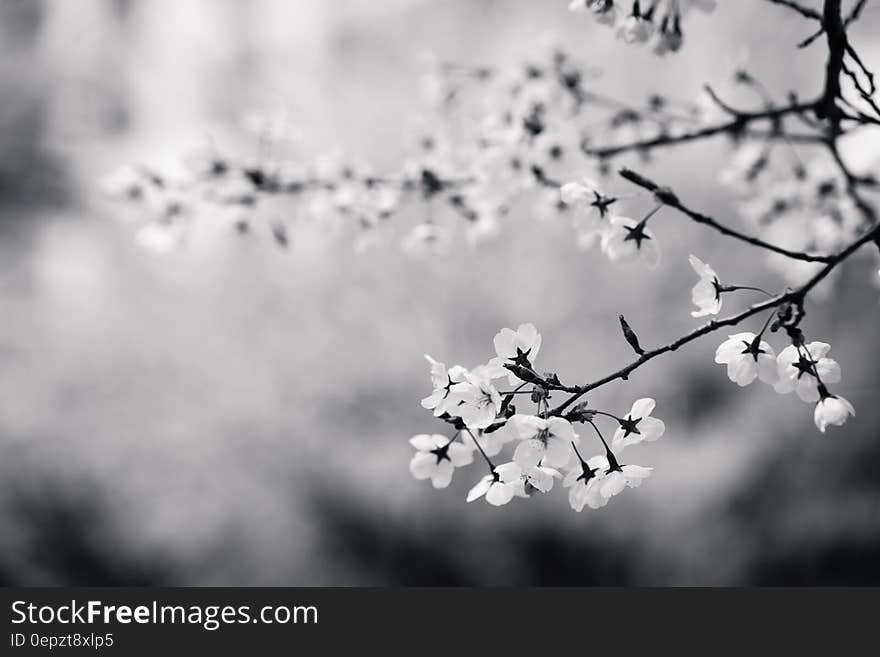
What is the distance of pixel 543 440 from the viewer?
124cm

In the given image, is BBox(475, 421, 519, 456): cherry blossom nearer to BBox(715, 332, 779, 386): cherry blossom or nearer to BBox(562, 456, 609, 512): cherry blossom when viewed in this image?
BBox(562, 456, 609, 512): cherry blossom

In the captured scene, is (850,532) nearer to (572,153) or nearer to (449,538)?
(449,538)

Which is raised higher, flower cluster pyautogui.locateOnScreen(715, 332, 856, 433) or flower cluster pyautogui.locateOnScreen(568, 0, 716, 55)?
flower cluster pyautogui.locateOnScreen(568, 0, 716, 55)

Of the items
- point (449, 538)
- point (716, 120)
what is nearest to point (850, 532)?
point (449, 538)

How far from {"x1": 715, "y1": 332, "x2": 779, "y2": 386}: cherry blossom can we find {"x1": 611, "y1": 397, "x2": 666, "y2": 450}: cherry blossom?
0.61ft

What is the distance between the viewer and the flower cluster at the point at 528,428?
4.07 feet

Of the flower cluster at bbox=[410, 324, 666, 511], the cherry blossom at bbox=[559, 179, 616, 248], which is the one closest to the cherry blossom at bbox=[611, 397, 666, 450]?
the flower cluster at bbox=[410, 324, 666, 511]

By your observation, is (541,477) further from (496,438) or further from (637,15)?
(637,15)

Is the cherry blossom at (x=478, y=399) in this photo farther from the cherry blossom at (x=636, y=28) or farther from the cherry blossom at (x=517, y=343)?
the cherry blossom at (x=636, y=28)

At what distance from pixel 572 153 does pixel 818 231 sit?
4.56 ft

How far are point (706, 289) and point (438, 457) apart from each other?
2.24 feet

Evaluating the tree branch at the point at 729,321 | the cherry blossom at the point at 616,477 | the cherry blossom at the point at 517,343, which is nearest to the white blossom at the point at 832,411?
the tree branch at the point at 729,321

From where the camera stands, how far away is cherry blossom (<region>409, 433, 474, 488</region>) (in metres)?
1.46

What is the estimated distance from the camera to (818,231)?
124 inches
